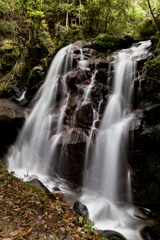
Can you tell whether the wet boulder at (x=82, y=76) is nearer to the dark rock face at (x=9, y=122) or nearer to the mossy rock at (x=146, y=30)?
the dark rock face at (x=9, y=122)

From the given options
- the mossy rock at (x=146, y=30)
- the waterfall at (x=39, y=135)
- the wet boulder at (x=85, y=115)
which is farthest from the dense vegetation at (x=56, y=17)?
the wet boulder at (x=85, y=115)

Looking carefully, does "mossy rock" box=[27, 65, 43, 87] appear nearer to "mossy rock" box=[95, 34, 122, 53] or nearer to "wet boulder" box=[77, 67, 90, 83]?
"wet boulder" box=[77, 67, 90, 83]

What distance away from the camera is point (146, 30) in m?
10.9

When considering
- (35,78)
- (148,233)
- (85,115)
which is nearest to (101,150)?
(85,115)

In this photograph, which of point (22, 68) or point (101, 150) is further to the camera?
point (22, 68)

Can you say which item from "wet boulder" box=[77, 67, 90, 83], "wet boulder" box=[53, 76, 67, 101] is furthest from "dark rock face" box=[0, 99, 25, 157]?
"wet boulder" box=[77, 67, 90, 83]

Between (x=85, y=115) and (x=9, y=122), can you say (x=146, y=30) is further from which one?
(x=9, y=122)

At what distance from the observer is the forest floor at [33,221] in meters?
2.33

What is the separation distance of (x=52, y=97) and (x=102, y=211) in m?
6.80

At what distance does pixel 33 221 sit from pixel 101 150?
168 inches

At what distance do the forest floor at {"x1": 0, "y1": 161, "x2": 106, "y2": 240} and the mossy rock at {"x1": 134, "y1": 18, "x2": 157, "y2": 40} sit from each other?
12612mm

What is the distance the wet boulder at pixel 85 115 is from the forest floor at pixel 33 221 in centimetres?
432

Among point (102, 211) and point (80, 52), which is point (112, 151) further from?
point (80, 52)

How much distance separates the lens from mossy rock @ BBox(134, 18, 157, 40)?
10.7 m
